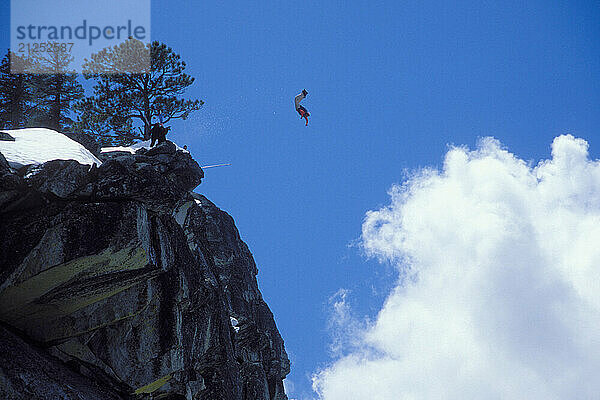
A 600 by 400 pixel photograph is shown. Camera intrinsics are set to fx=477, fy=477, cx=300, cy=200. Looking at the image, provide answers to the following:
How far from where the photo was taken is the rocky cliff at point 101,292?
46.6ft

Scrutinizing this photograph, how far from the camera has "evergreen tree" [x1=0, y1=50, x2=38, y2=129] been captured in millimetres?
45656

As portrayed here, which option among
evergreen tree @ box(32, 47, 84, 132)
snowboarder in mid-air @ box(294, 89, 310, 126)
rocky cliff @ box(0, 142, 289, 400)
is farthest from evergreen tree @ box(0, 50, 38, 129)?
rocky cliff @ box(0, 142, 289, 400)

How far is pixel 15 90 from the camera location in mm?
45969

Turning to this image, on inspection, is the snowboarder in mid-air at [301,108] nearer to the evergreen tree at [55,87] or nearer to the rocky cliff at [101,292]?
the rocky cliff at [101,292]

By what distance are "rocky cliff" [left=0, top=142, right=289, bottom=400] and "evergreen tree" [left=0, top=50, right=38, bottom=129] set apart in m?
35.2

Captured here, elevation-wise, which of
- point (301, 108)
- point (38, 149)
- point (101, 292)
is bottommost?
point (101, 292)

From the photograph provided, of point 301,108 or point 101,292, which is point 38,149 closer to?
point 101,292

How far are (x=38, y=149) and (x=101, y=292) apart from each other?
5328 millimetres

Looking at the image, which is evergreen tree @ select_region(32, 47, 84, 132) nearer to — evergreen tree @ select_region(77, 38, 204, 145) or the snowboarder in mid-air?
evergreen tree @ select_region(77, 38, 204, 145)

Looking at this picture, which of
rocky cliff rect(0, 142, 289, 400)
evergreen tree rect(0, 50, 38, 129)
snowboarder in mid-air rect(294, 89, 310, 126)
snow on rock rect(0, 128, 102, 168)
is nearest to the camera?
rocky cliff rect(0, 142, 289, 400)

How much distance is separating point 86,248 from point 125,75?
31435 millimetres

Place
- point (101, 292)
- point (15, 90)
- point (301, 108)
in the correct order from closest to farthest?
point (101, 292) → point (301, 108) → point (15, 90)

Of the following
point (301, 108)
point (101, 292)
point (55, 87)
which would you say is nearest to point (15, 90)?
point (55, 87)

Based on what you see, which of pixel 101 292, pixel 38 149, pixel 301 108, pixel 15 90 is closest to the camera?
pixel 101 292
